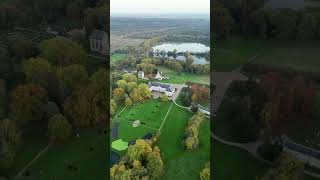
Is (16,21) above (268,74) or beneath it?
above

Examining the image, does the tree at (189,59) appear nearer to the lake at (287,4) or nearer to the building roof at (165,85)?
the building roof at (165,85)

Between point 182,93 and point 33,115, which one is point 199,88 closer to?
point 182,93

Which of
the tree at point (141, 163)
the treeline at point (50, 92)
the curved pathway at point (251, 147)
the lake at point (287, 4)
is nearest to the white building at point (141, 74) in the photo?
the treeline at point (50, 92)

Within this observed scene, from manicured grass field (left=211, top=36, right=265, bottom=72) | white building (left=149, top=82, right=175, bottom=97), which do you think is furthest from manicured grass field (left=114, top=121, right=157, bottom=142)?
manicured grass field (left=211, top=36, right=265, bottom=72)

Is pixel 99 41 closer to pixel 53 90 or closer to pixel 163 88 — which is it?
pixel 53 90

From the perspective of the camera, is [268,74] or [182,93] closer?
[268,74]

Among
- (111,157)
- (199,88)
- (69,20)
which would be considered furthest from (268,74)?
(69,20)
